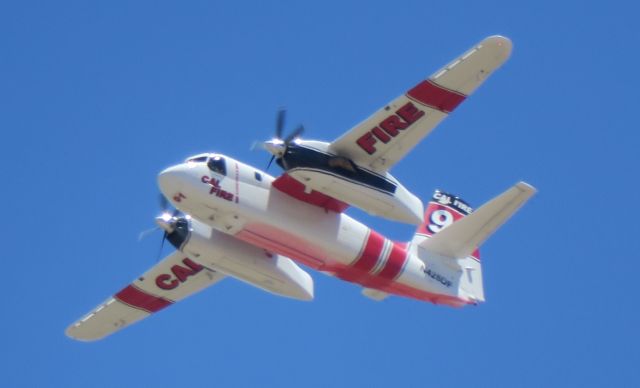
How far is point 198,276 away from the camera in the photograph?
1615 inches

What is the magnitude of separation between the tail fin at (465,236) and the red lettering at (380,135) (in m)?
4.06

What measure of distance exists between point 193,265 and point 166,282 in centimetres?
125

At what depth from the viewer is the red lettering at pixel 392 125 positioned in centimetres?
3488

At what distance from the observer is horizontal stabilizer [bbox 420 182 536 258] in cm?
3653

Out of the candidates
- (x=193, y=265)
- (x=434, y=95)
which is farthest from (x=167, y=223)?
(x=434, y=95)

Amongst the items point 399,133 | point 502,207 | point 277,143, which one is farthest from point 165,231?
point 502,207

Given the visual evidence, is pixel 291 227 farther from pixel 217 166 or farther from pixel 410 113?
pixel 410 113

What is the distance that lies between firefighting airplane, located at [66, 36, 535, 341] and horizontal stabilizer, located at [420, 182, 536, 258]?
0.03 m

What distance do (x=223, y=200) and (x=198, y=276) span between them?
21.9 ft

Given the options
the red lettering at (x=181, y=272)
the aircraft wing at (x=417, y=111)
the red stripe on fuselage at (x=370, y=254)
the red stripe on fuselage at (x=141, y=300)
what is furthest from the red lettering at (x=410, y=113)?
the red stripe on fuselage at (x=141, y=300)

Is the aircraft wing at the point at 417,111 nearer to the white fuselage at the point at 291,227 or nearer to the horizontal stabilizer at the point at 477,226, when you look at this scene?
the white fuselage at the point at 291,227

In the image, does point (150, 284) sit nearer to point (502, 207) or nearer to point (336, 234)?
point (336, 234)

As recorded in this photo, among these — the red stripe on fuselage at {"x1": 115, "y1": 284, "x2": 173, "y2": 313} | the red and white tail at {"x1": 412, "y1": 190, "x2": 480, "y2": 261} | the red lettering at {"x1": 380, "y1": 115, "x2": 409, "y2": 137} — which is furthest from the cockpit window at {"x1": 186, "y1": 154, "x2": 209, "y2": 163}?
the red and white tail at {"x1": 412, "y1": 190, "x2": 480, "y2": 261}

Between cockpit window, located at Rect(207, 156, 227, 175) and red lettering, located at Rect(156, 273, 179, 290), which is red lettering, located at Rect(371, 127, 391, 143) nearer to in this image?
cockpit window, located at Rect(207, 156, 227, 175)
